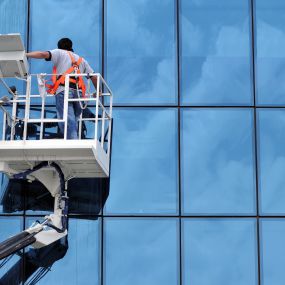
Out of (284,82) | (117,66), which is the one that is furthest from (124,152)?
(284,82)

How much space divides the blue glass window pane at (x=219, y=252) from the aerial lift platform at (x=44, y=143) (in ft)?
5.87

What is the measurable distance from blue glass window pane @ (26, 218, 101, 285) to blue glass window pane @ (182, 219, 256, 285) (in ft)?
4.68

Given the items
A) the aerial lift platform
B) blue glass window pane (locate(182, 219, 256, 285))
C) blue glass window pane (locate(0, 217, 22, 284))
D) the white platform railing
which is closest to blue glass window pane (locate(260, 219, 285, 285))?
blue glass window pane (locate(182, 219, 256, 285))

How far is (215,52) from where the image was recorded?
1541 cm

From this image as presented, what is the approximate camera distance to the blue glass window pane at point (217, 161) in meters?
14.8

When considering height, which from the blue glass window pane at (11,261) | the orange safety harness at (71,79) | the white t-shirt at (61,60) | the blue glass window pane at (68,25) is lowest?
the blue glass window pane at (11,261)

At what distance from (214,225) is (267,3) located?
3.95 metres

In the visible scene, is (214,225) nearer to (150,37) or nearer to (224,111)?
(224,111)

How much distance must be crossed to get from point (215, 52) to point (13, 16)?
3.46 m

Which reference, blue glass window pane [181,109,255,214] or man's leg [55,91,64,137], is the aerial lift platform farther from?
blue glass window pane [181,109,255,214]

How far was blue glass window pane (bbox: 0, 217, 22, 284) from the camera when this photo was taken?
14438mm

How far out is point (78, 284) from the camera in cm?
1446

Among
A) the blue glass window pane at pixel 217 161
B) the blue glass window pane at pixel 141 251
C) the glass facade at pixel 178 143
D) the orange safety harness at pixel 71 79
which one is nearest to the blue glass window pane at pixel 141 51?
the glass facade at pixel 178 143

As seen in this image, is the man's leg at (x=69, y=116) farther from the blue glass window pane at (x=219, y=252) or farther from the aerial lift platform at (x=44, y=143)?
the blue glass window pane at (x=219, y=252)
